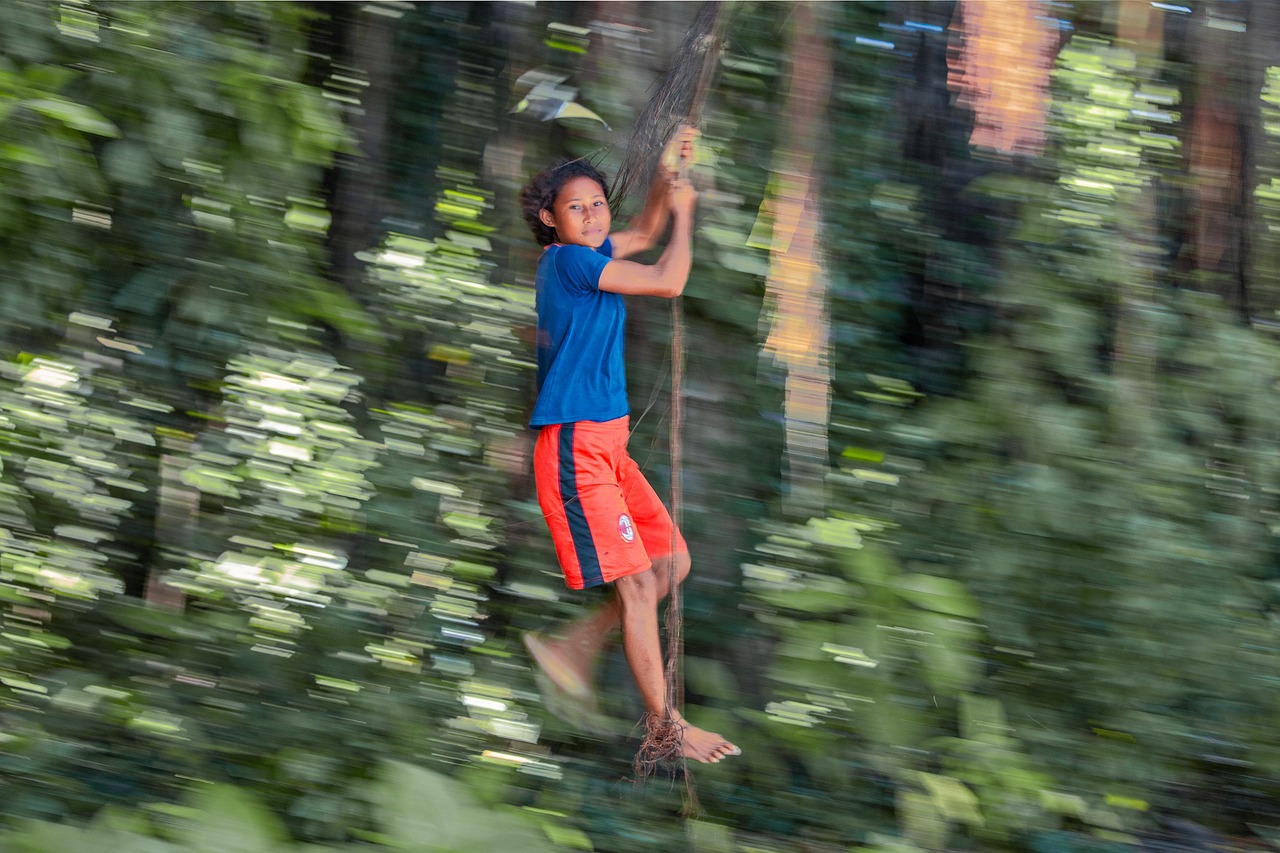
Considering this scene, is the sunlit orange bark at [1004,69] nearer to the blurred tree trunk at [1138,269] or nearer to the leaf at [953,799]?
the blurred tree trunk at [1138,269]

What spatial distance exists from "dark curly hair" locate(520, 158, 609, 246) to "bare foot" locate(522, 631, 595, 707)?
1.17 metres

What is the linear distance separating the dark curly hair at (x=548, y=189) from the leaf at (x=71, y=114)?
1148 mm

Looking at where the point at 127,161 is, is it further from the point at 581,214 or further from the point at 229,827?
the point at 229,827

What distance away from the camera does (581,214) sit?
8.11 feet

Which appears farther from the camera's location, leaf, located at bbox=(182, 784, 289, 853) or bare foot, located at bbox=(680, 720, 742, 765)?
bare foot, located at bbox=(680, 720, 742, 765)

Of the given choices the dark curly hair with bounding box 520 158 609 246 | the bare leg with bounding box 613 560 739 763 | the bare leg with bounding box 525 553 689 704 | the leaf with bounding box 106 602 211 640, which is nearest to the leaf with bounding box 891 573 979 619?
the bare leg with bounding box 613 560 739 763

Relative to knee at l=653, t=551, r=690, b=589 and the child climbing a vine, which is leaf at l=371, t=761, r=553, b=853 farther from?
knee at l=653, t=551, r=690, b=589

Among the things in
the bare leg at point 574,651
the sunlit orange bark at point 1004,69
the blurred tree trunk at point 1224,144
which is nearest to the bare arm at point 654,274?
the bare leg at point 574,651

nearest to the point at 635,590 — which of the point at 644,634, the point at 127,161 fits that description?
the point at 644,634

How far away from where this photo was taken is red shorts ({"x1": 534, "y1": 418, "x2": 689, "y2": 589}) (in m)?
2.54

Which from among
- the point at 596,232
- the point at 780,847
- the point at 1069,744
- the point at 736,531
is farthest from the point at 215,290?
the point at 1069,744

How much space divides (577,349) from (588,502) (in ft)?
1.27

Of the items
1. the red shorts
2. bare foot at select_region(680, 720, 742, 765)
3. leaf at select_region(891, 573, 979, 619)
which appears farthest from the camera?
leaf at select_region(891, 573, 979, 619)

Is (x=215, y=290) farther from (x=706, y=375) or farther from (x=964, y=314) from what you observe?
(x=964, y=314)
